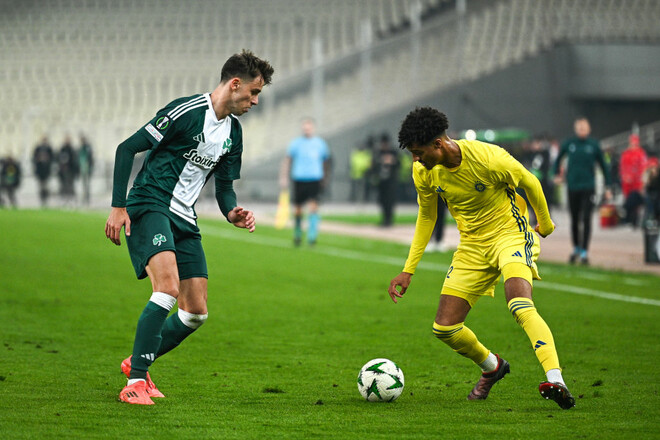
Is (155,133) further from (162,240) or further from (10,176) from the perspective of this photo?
(10,176)

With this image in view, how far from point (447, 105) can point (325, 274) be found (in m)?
22.0

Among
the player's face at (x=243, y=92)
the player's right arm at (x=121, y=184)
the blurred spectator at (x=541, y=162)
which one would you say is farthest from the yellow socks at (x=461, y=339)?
the blurred spectator at (x=541, y=162)

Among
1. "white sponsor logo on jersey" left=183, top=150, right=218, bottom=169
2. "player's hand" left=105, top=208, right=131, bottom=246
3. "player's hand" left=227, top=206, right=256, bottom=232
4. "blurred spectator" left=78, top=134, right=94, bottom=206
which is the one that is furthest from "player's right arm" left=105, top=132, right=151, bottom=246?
"blurred spectator" left=78, top=134, right=94, bottom=206

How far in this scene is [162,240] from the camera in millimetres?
5863

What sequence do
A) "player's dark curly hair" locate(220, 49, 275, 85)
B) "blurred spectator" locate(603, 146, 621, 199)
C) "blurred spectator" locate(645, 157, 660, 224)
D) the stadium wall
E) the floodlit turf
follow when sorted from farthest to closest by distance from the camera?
the stadium wall < "blurred spectator" locate(603, 146, 621, 199) < "blurred spectator" locate(645, 157, 660, 224) < "player's dark curly hair" locate(220, 49, 275, 85) < the floodlit turf

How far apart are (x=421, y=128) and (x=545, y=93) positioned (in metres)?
31.3

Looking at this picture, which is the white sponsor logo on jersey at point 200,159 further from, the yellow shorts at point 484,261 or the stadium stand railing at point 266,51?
the stadium stand railing at point 266,51

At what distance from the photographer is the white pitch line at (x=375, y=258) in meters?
11.8

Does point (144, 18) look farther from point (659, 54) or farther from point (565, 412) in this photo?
point (565, 412)

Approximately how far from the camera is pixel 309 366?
741 cm

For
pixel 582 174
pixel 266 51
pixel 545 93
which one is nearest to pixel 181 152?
pixel 582 174

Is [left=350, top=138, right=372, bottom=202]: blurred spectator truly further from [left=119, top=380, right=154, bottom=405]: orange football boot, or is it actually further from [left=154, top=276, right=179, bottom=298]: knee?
[left=119, top=380, right=154, bottom=405]: orange football boot

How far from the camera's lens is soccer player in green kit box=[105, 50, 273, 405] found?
579 centimetres

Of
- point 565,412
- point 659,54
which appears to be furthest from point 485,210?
point 659,54
